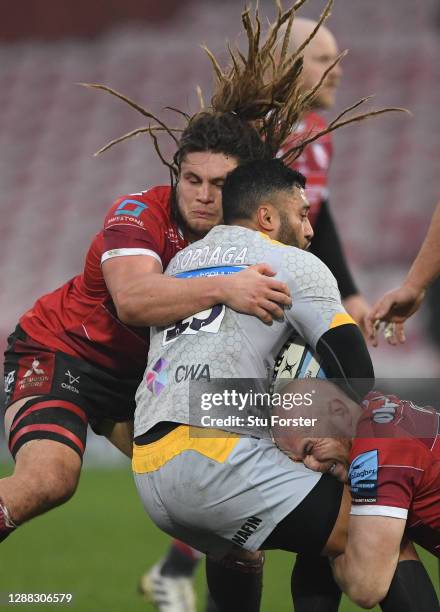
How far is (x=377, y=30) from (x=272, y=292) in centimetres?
1385

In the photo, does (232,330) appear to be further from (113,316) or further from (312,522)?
(113,316)

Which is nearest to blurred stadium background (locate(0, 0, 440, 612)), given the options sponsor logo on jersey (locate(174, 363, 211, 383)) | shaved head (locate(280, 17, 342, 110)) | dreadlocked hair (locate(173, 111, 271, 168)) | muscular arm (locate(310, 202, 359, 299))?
muscular arm (locate(310, 202, 359, 299))

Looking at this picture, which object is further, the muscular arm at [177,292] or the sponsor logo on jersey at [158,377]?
the sponsor logo on jersey at [158,377]

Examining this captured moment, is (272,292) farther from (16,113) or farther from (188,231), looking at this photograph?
→ (16,113)

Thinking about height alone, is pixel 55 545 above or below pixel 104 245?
below

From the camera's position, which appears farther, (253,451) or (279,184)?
(279,184)

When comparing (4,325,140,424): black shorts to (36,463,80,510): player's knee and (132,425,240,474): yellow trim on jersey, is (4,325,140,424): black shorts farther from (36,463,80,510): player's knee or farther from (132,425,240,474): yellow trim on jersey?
(132,425,240,474): yellow trim on jersey

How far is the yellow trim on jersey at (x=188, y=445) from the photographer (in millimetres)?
3580

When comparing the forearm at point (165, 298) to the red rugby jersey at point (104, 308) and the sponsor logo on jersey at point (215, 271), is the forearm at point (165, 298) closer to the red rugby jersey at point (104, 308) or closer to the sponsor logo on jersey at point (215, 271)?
the sponsor logo on jersey at point (215, 271)

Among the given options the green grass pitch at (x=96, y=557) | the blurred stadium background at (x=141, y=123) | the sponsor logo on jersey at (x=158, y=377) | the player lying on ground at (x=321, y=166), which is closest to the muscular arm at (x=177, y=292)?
the sponsor logo on jersey at (x=158, y=377)

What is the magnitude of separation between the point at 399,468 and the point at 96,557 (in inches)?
153

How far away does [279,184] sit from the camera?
4.00 m

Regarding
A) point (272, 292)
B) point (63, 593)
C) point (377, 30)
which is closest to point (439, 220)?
point (272, 292)

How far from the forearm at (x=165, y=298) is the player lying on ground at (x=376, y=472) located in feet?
1.32
